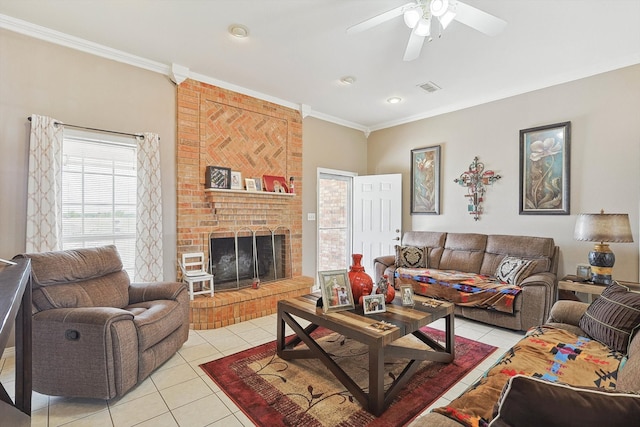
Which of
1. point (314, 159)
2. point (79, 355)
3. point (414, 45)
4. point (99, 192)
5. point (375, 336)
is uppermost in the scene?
point (414, 45)

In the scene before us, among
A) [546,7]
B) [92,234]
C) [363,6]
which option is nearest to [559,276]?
[546,7]

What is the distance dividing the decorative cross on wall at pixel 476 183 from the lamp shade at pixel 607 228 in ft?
4.38

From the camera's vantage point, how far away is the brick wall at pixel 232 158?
3.61 metres

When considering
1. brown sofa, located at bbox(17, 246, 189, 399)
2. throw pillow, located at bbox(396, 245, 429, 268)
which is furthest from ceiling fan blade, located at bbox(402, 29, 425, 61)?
brown sofa, located at bbox(17, 246, 189, 399)

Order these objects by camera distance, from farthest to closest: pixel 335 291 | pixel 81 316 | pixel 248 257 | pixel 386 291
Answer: pixel 248 257 → pixel 386 291 → pixel 335 291 → pixel 81 316

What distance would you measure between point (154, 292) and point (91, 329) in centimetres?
74

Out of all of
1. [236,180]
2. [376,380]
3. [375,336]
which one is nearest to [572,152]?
[375,336]

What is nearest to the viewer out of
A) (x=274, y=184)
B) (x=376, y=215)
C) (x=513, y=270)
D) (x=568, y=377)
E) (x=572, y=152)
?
(x=568, y=377)

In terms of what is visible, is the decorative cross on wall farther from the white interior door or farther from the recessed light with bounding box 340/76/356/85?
the recessed light with bounding box 340/76/356/85

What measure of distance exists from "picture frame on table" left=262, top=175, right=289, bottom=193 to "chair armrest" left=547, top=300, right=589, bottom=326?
3.21 metres

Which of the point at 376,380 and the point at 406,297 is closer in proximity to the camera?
the point at 376,380

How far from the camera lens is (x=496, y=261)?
3871 millimetres

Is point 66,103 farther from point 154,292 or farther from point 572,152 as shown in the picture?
point 572,152

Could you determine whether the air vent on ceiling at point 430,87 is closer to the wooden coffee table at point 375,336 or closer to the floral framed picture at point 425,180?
the floral framed picture at point 425,180
